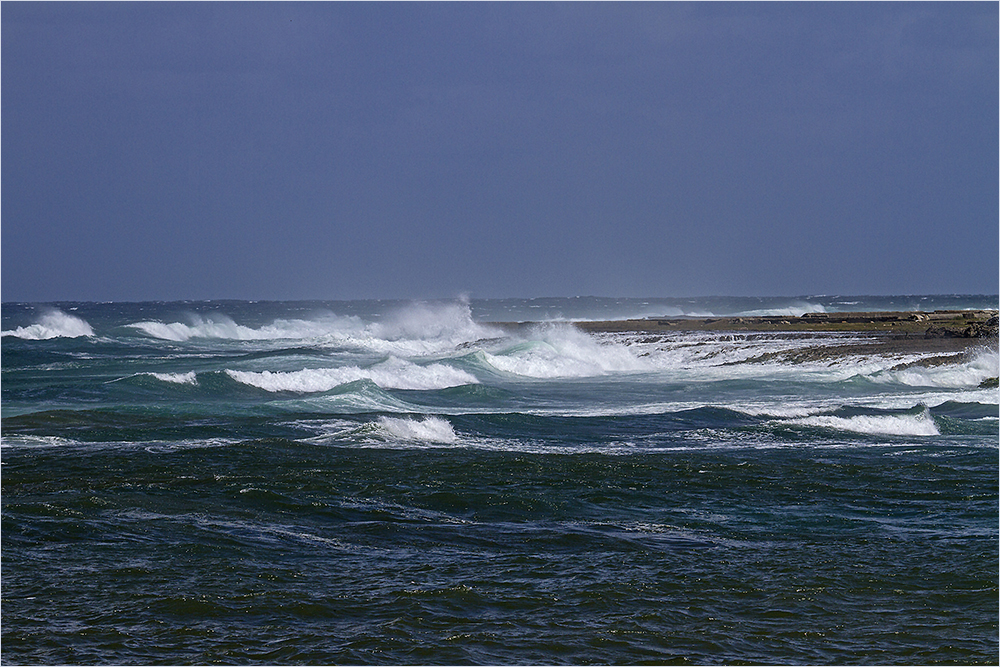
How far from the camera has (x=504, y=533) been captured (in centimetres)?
950

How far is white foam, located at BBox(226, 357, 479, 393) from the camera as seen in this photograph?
27047mm

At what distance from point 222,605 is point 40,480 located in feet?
20.0

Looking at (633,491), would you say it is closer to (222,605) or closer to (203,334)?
(222,605)

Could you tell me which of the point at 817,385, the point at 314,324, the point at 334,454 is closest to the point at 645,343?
the point at 817,385

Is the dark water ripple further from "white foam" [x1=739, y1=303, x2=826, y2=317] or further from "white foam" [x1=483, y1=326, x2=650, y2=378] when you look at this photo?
"white foam" [x1=739, y1=303, x2=826, y2=317]

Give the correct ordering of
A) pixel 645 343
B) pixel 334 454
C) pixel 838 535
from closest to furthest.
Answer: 1. pixel 838 535
2. pixel 334 454
3. pixel 645 343

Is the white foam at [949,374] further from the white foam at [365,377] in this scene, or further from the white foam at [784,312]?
the white foam at [784,312]

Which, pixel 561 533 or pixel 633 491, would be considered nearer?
pixel 561 533

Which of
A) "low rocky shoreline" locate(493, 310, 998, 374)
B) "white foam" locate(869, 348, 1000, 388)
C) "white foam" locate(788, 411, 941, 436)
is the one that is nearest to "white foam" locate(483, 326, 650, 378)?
"low rocky shoreline" locate(493, 310, 998, 374)

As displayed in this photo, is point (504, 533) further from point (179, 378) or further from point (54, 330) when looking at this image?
point (54, 330)

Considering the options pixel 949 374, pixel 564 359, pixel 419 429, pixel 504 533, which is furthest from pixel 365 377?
pixel 504 533

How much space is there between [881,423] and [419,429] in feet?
25.9

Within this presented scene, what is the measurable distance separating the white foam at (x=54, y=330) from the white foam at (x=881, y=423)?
53136 mm

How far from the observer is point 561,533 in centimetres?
941
